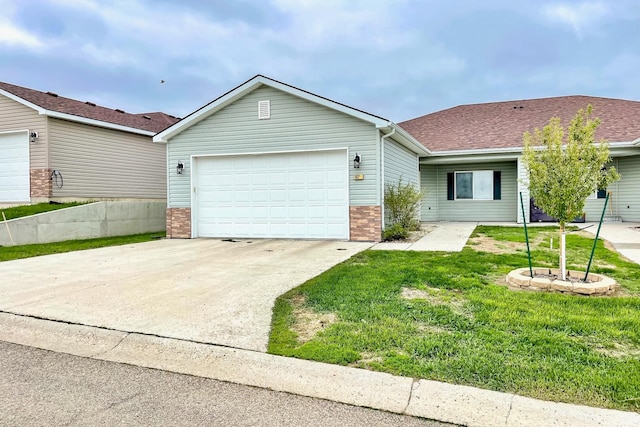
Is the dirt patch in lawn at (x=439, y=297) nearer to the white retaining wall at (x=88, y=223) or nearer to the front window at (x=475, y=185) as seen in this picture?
the white retaining wall at (x=88, y=223)

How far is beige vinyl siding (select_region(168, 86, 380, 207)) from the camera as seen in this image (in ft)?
35.2

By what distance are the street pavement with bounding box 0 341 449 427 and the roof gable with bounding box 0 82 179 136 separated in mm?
13264

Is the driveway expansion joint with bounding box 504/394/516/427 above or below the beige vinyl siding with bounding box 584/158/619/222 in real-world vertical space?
below

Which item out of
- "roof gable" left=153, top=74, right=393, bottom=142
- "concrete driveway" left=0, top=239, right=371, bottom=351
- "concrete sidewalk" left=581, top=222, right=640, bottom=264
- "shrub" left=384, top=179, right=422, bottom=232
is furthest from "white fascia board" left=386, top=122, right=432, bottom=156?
"concrete sidewalk" left=581, top=222, right=640, bottom=264

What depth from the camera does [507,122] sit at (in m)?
17.9

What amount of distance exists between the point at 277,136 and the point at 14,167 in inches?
395

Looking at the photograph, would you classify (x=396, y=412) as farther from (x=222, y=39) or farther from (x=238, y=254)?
(x=222, y=39)

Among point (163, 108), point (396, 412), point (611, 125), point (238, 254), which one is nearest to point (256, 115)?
point (238, 254)

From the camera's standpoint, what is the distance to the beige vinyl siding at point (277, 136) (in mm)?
10742

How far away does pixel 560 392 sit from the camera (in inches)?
105

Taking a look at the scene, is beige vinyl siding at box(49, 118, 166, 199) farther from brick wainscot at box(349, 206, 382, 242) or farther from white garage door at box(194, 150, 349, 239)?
brick wainscot at box(349, 206, 382, 242)

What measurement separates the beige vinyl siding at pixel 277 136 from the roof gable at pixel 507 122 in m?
6.49

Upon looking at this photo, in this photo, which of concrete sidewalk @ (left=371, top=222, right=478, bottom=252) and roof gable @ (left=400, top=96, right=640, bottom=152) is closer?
concrete sidewalk @ (left=371, top=222, right=478, bottom=252)

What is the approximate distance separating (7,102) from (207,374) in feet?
52.0
